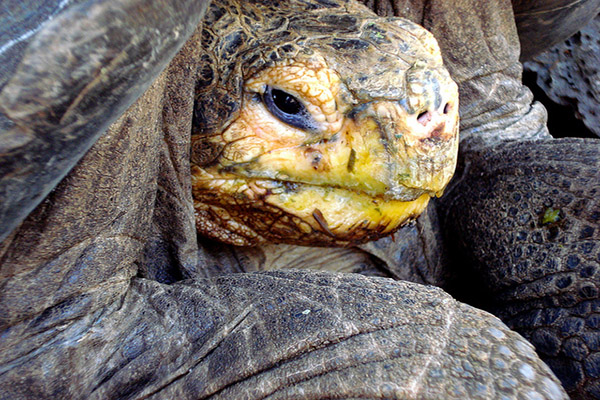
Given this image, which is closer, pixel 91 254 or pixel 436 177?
pixel 91 254

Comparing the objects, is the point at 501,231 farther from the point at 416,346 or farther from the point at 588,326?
the point at 416,346

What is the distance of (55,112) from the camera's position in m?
0.54

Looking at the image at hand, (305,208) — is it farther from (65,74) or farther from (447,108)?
(65,74)

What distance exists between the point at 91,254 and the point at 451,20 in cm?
141

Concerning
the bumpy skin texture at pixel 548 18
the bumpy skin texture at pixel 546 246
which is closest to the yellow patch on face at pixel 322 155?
the bumpy skin texture at pixel 546 246

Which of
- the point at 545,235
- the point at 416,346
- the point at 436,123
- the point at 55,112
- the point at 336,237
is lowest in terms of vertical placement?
the point at 545,235

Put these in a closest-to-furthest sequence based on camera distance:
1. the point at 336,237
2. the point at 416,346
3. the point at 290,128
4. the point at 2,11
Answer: the point at 2,11
the point at 416,346
the point at 290,128
the point at 336,237

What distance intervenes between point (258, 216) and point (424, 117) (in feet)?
1.22

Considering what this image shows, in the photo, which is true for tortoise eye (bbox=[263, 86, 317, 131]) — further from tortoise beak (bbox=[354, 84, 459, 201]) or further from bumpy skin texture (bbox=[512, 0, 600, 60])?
bumpy skin texture (bbox=[512, 0, 600, 60])

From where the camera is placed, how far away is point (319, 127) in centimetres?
104

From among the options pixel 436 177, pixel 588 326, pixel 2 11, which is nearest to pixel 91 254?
pixel 2 11

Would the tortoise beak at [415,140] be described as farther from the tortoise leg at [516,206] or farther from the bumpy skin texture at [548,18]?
the bumpy skin texture at [548,18]

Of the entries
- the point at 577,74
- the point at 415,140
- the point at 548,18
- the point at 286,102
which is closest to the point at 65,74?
the point at 286,102

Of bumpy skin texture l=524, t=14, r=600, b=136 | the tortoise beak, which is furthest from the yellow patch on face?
bumpy skin texture l=524, t=14, r=600, b=136
